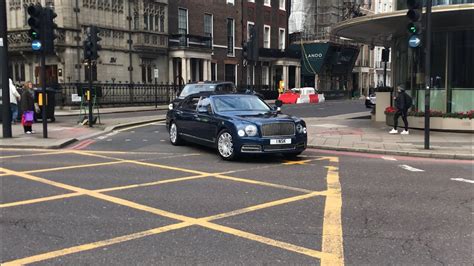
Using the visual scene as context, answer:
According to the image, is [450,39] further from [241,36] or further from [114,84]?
[241,36]

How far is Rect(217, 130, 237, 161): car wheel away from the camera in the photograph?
35.6 feet

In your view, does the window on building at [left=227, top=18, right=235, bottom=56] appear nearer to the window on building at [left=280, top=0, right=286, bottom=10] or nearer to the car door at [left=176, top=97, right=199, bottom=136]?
the window on building at [left=280, top=0, right=286, bottom=10]

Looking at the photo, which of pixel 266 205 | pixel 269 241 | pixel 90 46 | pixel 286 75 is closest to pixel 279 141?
pixel 266 205

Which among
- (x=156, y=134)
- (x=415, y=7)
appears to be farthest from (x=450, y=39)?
(x=156, y=134)

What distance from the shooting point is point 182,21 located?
142ft

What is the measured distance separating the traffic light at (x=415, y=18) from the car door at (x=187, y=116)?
573 centimetres

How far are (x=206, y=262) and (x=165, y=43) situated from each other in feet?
122

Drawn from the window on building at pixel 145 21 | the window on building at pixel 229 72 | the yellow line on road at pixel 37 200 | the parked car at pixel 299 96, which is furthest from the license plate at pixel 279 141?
the window on building at pixel 229 72

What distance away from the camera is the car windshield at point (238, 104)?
12.1 meters

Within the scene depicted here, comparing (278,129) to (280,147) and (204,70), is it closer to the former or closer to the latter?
(280,147)

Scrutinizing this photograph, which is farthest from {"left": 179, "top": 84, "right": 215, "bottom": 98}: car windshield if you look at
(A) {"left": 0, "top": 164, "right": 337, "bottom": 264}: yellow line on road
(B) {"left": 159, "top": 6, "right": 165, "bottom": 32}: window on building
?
(B) {"left": 159, "top": 6, "right": 165, "bottom": 32}: window on building

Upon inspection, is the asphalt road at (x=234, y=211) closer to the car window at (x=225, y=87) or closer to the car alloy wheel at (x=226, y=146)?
the car alloy wheel at (x=226, y=146)

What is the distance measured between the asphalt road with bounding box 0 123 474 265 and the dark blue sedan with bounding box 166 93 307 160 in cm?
43

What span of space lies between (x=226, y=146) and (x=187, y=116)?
2382 mm
